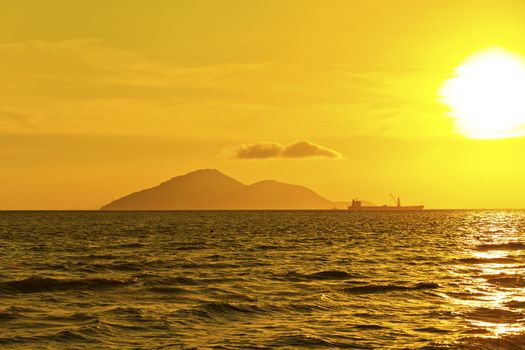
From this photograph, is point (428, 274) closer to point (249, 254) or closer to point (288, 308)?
point (288, 308)

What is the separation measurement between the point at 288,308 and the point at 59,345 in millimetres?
11925

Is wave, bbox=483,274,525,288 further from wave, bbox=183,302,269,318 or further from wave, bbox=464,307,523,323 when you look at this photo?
wave, bbox=183,302,269,318

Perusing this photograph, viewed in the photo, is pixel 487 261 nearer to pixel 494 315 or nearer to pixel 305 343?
pixel 494 315

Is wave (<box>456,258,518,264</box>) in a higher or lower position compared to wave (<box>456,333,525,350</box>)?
higher

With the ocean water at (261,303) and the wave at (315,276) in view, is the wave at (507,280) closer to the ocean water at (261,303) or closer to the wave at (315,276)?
the ocean water at (261,303)

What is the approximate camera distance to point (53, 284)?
42.2 m

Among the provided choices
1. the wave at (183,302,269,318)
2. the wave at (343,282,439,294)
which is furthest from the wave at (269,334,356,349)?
the wave at (343,282,439,294)

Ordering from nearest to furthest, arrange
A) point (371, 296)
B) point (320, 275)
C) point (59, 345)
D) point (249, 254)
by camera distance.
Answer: point (59, 345) < point (371, 296) < point (320, 275) < point (249, 254)

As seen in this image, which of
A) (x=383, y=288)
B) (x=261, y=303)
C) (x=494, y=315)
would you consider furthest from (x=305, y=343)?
(x=383, y=288)

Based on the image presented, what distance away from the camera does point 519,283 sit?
43562mm

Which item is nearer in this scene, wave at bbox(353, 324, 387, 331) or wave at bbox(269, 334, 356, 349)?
wave at bbox(269, 334, 356, 349)

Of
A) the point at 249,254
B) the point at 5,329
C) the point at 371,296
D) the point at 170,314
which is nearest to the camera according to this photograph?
the point at 5,329

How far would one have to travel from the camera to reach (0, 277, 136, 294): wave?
4034 centimetres

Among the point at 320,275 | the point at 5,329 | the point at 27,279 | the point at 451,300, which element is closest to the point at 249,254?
the point at 320,275
